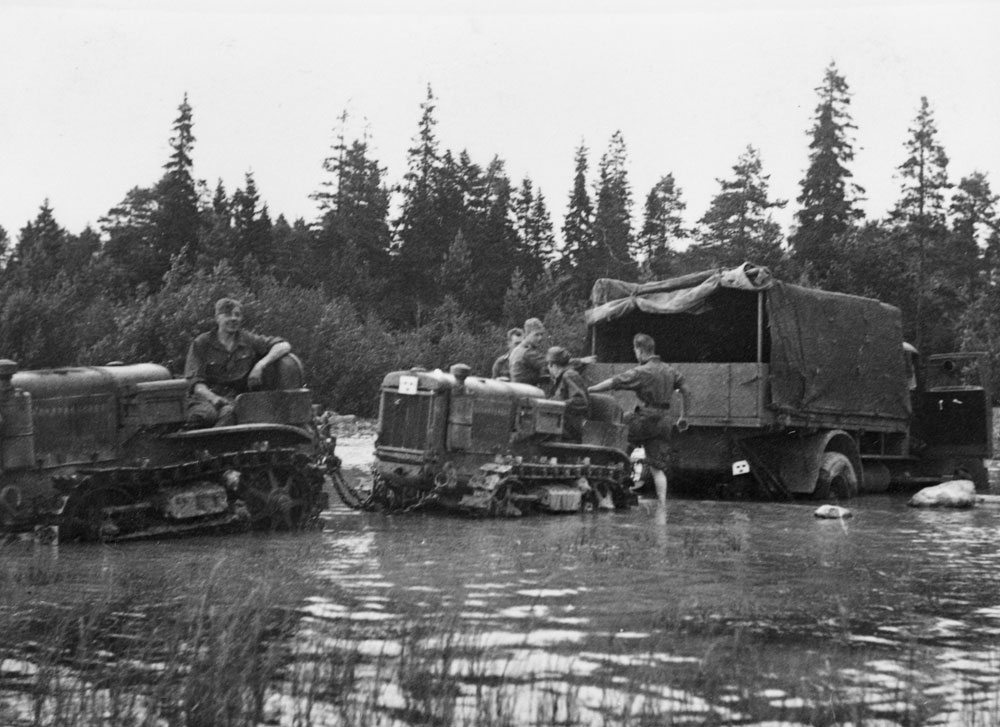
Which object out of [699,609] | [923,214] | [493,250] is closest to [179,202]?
[493,250]

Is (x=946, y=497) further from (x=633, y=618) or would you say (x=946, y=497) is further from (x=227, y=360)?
(x=633, y=618)

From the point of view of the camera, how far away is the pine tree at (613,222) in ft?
253

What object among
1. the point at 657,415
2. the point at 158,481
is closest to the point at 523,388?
the point at 657,415

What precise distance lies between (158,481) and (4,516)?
1.26 metres

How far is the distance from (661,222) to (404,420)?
72.3 metres

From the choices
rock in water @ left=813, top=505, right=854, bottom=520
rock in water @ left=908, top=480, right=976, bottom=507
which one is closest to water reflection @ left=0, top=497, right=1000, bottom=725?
rock in water @ left=813, top=505, right=854, bottom=520

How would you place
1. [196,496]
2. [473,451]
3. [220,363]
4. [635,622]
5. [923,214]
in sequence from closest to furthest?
[635,622]
[196,496]
[220,363]
[473,451]
[923,214]

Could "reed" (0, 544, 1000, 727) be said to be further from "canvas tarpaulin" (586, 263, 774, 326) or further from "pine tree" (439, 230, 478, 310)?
"pine tree" (439, 230, 478, 310)

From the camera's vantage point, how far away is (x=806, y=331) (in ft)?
53.5

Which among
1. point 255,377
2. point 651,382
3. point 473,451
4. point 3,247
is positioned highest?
point 3,247

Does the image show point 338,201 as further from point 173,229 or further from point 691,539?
point 691,539

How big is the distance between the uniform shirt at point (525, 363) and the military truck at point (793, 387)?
1.10 meters

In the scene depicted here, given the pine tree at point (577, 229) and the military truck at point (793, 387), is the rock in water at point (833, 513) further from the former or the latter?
the pine tree at point (577, 229)

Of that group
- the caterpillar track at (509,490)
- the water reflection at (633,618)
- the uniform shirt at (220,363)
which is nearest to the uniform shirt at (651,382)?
the caterpillar track at (509,490)
